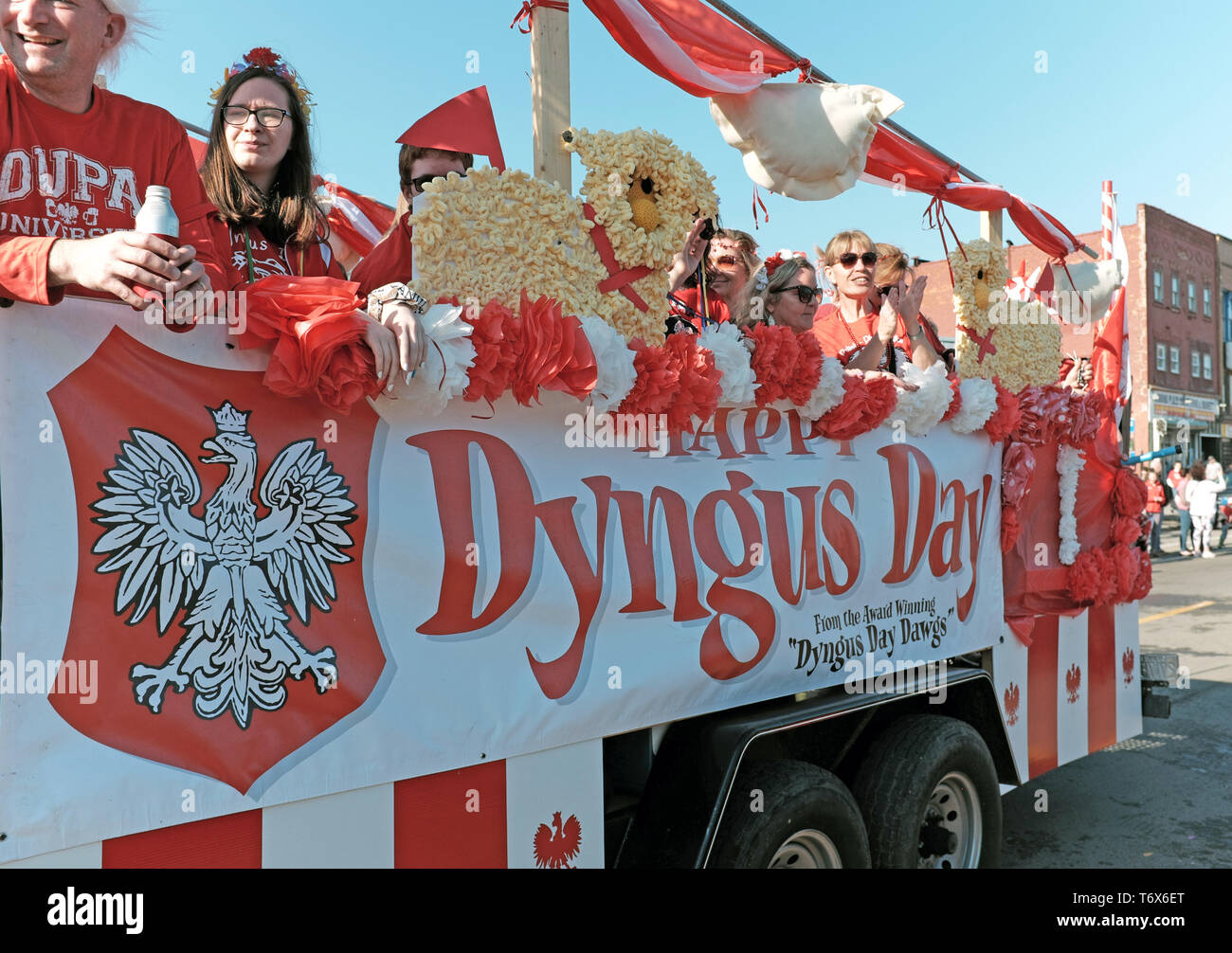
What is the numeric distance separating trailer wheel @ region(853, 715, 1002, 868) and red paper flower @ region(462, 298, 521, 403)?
6.62ft

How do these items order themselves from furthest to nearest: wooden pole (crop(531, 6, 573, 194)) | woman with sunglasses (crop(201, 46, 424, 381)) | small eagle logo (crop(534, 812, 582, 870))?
1. wooden pole (crop(531, 6, 573, 194))
2. woman with sunglasses (crop(201, 46, 424, 381))
3. small eagle logo (crop(534, 812, 582, 870))

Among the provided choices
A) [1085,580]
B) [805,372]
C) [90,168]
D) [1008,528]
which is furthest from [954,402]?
[90,168]

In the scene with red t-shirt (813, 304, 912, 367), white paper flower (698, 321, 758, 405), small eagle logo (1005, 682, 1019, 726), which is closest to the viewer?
white paper flower (698, 321, 758, 405)

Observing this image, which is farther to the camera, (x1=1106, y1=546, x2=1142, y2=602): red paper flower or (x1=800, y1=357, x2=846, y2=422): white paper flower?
(x1=1106, y1=546, x2=1142, y2=602): red paper flower

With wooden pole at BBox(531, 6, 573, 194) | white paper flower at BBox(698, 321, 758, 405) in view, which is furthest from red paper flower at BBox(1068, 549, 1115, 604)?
wooden pole at BBox(531, 6, 573, 194)

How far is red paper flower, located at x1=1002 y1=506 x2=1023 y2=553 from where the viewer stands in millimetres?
4172

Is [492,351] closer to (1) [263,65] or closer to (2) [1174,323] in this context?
(1) [263,65]

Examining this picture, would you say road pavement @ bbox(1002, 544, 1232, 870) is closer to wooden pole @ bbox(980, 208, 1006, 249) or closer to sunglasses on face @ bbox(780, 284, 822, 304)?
sunglasses on face @ bbox(780, 284, 822, 304)

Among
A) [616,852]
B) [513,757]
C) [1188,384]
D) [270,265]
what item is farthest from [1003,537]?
[1188,384]

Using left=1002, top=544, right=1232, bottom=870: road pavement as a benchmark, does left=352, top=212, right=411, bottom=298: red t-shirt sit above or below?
above

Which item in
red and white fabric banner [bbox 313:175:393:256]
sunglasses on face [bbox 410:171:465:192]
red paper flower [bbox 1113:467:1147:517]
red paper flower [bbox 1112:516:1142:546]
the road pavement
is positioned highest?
red and white fabric banner [bbox 313:175:393:256]

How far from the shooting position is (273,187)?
261cm

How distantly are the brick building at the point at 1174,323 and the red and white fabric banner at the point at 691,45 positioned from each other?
27798 millimetres

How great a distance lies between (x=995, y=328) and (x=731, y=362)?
2.11 meters
